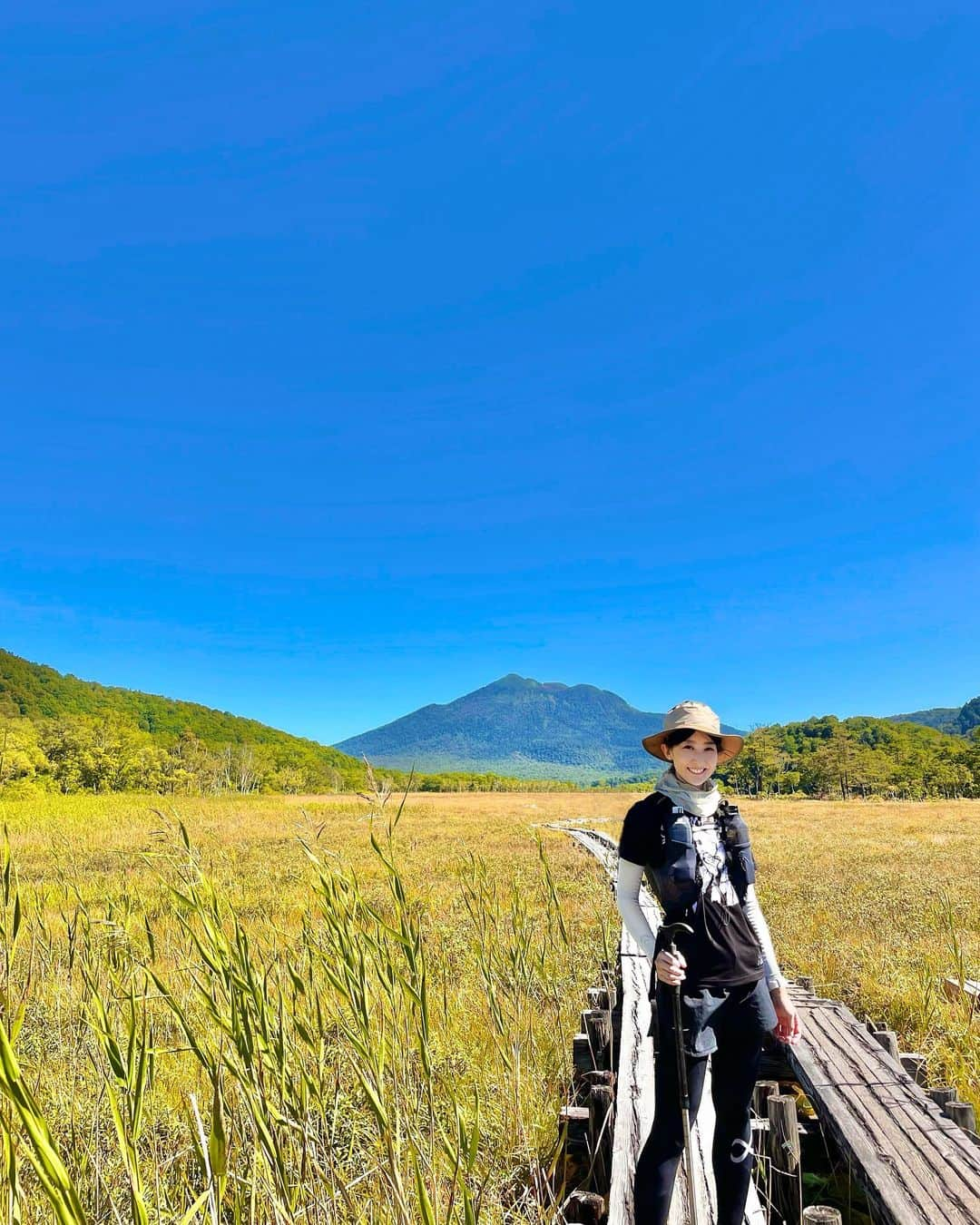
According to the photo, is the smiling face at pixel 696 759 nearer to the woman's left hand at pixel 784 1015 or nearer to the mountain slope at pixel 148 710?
the woman's left hand at pixel 784 1015

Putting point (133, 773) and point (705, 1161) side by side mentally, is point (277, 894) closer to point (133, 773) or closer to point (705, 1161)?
point (705, 1161)

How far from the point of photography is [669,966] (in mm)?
2422

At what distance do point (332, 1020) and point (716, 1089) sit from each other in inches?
61.8

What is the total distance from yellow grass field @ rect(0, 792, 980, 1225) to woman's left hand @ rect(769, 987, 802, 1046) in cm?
110

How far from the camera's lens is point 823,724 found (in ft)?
380

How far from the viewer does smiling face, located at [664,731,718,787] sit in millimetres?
2742

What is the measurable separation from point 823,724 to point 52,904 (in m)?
124

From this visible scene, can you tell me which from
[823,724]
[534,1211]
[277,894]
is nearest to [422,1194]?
[534,1211]

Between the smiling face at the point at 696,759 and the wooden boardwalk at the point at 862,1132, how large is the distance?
740mm

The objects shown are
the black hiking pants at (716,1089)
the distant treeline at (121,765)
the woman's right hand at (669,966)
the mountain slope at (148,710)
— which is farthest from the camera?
the mountain slope at (148,710)

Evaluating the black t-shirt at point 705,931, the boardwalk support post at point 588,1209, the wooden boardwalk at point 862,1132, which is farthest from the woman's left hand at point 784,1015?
the boardwalk support post at point 588,1209

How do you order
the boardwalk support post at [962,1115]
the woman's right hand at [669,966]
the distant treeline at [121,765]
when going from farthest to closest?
the distant treeline at [121,765]
the boardwalk support post at [962,1115]
the woman's right hand at [669,966]

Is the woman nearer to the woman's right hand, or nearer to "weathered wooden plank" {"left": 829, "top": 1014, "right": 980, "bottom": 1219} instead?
the woman's right hand

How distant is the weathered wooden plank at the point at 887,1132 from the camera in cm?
261
